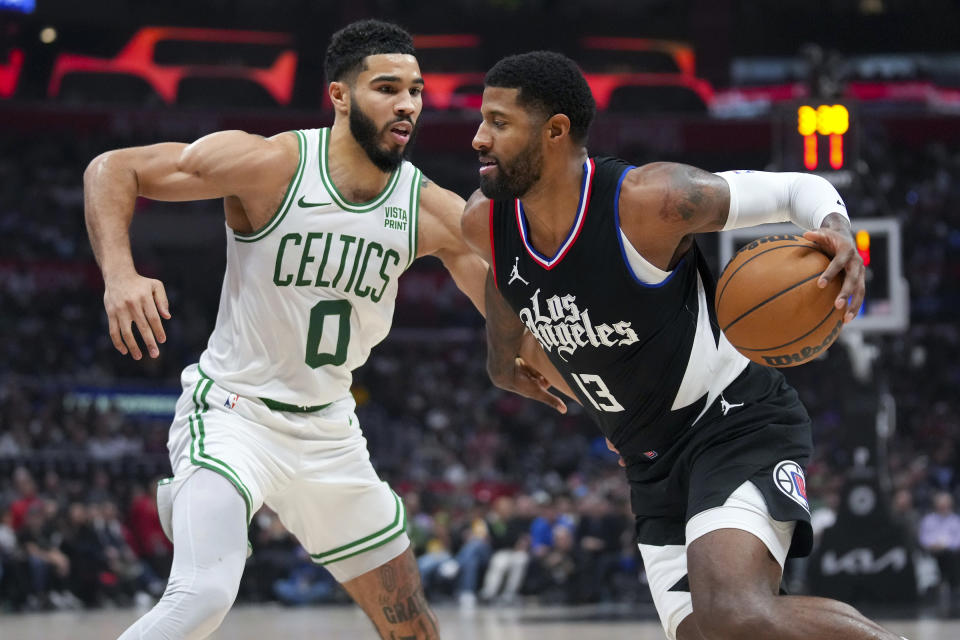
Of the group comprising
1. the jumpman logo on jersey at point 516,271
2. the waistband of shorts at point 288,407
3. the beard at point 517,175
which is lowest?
the waistband of shorts at point 288,407

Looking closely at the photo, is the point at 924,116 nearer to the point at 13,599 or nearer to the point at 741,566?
the point at 13,599

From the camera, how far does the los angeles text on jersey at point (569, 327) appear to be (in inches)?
154

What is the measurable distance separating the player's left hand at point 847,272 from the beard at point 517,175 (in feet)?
3.11

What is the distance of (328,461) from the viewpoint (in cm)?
445

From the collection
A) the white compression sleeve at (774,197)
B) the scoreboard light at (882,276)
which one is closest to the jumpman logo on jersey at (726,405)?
the white compression sleeve at (774,197)

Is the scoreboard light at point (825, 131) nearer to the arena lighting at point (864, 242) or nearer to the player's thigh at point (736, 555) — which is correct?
the arena lighting at point (864, 242)

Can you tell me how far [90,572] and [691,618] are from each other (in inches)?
418

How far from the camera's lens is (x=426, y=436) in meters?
20.1

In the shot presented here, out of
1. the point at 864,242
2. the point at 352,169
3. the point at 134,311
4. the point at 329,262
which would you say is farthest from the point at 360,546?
the point at 864,242

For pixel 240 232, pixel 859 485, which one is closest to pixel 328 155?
pixel 240 232

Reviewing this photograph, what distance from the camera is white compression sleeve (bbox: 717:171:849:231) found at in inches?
148

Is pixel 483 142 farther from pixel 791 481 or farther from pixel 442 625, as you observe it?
pixel 442 625

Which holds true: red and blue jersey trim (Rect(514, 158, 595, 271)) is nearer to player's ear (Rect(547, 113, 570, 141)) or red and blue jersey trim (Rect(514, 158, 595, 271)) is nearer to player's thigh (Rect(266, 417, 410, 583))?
player's ear (Rect(547, 113, 570, 141))

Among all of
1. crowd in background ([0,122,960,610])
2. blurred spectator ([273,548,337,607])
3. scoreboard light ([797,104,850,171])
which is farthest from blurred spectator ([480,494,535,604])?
scoreboard light ([797,104,850,171])
